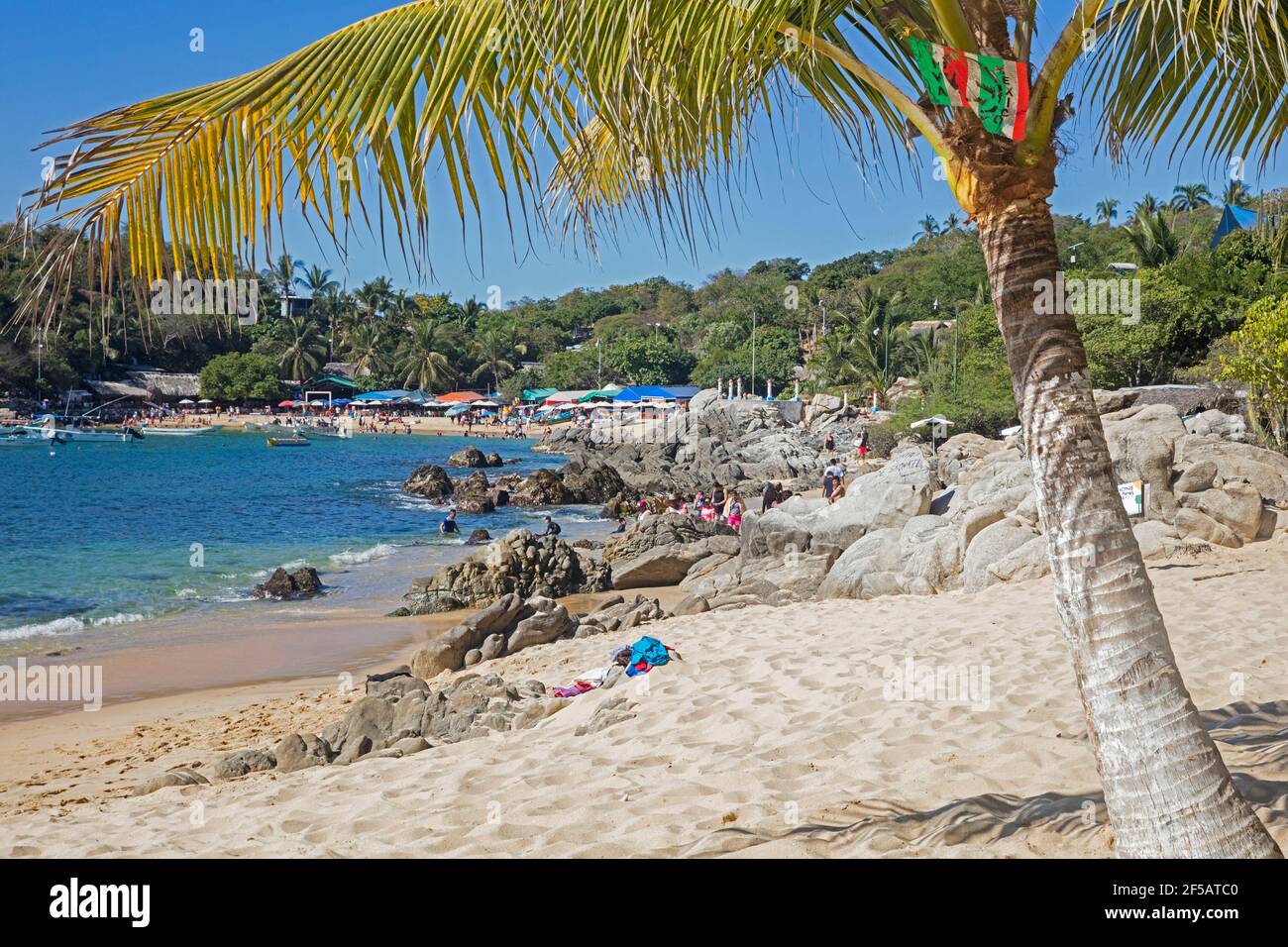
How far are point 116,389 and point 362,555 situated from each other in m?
69.0

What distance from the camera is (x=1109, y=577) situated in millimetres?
2795

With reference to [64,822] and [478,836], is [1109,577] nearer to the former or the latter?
A: [478,836]

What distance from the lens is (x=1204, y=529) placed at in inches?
440

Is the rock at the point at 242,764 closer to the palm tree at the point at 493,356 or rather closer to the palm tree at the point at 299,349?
the palm tree at the point at 299,349

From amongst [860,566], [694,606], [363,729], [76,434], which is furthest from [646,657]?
[76,434]

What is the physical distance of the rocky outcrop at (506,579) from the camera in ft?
52.6

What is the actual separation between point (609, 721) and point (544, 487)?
29.1m

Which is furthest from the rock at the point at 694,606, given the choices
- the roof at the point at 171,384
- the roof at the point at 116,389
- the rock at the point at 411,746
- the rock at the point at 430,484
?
the roof at the point at 171,384

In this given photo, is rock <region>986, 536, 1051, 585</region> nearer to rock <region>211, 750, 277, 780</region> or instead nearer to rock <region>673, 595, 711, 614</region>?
rock <region>673, 595, 711, 614</region>

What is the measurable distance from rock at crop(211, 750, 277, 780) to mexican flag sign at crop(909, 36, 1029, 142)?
6736 mm

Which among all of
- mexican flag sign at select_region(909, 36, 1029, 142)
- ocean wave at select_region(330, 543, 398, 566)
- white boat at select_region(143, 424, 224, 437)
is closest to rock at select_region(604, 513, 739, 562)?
ocean wave at select_region(330, 543, 398, 566)

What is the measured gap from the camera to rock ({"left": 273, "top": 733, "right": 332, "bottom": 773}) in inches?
281

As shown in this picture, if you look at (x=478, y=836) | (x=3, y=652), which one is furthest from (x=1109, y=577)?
(x=3, y=652)

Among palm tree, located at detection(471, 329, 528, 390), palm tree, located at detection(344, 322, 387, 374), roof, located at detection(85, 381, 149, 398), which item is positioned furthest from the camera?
palm tree, located at detection(471, 329, 528, 390)
